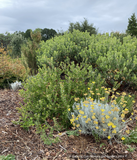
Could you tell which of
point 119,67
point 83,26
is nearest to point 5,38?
point 83,26

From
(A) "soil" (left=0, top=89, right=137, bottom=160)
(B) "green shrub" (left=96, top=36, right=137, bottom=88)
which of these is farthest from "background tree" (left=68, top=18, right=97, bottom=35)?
(A) "soil" (left=0, top=89, right=137, bottom=160)

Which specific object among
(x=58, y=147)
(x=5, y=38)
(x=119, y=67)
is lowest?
(x=58, y=147)

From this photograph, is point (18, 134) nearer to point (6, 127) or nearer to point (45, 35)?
point (6, 127)

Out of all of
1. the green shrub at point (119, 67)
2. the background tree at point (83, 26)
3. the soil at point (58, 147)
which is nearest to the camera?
the soil at point (58, 147)

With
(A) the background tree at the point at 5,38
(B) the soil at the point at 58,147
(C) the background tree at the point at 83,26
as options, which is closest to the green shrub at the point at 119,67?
(B) the soil at the point at 58,147

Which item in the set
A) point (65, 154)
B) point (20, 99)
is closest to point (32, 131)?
point (65, 154)

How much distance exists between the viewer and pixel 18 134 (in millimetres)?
2852

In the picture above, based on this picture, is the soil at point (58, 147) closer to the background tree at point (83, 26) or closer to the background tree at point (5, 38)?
the background tree at point (83, 26)

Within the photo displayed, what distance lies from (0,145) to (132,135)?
8.12 feet

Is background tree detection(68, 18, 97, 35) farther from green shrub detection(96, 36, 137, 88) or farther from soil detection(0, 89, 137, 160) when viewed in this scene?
soil detection(0, 89, 137, 160)

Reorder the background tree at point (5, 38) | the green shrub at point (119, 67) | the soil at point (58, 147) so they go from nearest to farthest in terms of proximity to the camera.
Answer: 1. the soil at point (58, 147)
2. the green shrub at point (119, 67)
3. the background tree at point (5, 38)

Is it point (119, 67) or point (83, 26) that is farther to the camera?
point (83, 26)

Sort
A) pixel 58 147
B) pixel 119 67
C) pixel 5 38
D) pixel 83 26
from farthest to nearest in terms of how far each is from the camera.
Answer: pixel 5 38, pixel 83 26, pixel 119 67, pixel 58 147

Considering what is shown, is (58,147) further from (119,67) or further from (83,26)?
(83,26)
